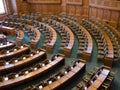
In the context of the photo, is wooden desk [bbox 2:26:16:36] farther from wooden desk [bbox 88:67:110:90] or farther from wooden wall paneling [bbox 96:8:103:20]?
wooden desk [bbox 88:67:110:90]

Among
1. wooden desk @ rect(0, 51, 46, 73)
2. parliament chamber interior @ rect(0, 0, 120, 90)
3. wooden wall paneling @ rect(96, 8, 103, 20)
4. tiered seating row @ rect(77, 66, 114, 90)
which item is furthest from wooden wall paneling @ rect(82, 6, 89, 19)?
tiered seating row @ rect(77, 66, 114, 90)

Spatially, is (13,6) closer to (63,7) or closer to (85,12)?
(63,7)

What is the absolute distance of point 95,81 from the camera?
19.7 ft

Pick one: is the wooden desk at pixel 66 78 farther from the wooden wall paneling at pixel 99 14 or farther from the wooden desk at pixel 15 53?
the wooden wall paneling at pixel 99 14

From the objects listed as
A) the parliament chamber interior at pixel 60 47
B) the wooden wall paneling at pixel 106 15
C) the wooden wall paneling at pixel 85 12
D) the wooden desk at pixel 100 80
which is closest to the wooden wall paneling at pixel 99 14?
the parliament chamber interior at pixel 60 47

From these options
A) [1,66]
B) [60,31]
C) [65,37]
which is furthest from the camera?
[60,31]

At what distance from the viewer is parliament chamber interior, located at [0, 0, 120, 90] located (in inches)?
255

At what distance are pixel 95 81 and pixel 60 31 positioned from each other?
6246mm

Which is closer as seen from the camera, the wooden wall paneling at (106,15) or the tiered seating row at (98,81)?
the tiered seating row at (98,81)

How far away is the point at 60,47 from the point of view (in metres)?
9.51

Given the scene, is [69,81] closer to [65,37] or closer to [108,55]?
[108,55]

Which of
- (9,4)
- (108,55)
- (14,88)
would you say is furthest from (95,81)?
(9,4)

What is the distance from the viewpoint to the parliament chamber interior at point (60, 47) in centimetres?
648

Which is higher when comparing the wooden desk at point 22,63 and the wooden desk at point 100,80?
the wooden desk at point 22,63
